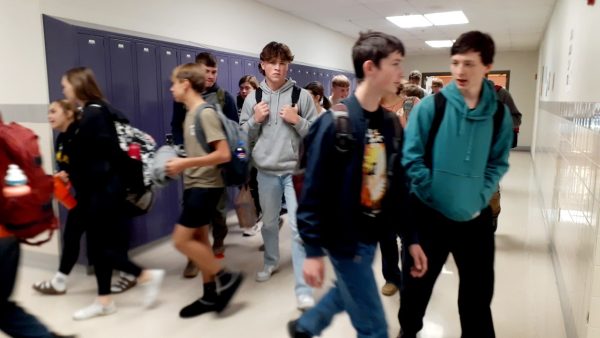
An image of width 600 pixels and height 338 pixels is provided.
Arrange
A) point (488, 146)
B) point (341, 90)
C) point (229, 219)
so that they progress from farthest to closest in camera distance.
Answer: point (229, 219)
point (341, 90)
point (488, 146)

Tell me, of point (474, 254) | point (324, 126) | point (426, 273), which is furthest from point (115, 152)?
point (474, 254)

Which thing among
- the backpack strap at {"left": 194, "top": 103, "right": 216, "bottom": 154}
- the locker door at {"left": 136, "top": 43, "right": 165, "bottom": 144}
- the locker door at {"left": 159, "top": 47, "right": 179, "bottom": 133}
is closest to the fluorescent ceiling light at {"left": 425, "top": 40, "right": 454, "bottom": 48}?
the locker door at {"left": 159, "top": 47, "right": 179, "bottom": 133}

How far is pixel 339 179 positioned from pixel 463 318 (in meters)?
0.91

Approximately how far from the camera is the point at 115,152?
2.53 m

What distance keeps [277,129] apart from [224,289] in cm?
100

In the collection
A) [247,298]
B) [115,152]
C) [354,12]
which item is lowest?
[247,298]

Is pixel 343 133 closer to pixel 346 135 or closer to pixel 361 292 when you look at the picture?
pixel 346 135

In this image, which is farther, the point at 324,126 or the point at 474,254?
the point at 474,254

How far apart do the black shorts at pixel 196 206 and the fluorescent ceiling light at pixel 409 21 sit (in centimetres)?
603

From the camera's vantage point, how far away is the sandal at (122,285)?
9.74 feet

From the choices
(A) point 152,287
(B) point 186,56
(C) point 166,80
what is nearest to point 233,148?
(A) point 152,287

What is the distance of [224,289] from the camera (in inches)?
104

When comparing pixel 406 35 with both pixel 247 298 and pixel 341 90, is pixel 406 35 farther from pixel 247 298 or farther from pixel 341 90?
pixel 247 298

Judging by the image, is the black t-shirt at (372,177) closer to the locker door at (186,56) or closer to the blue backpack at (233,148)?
the blue backpack at (233,148)
